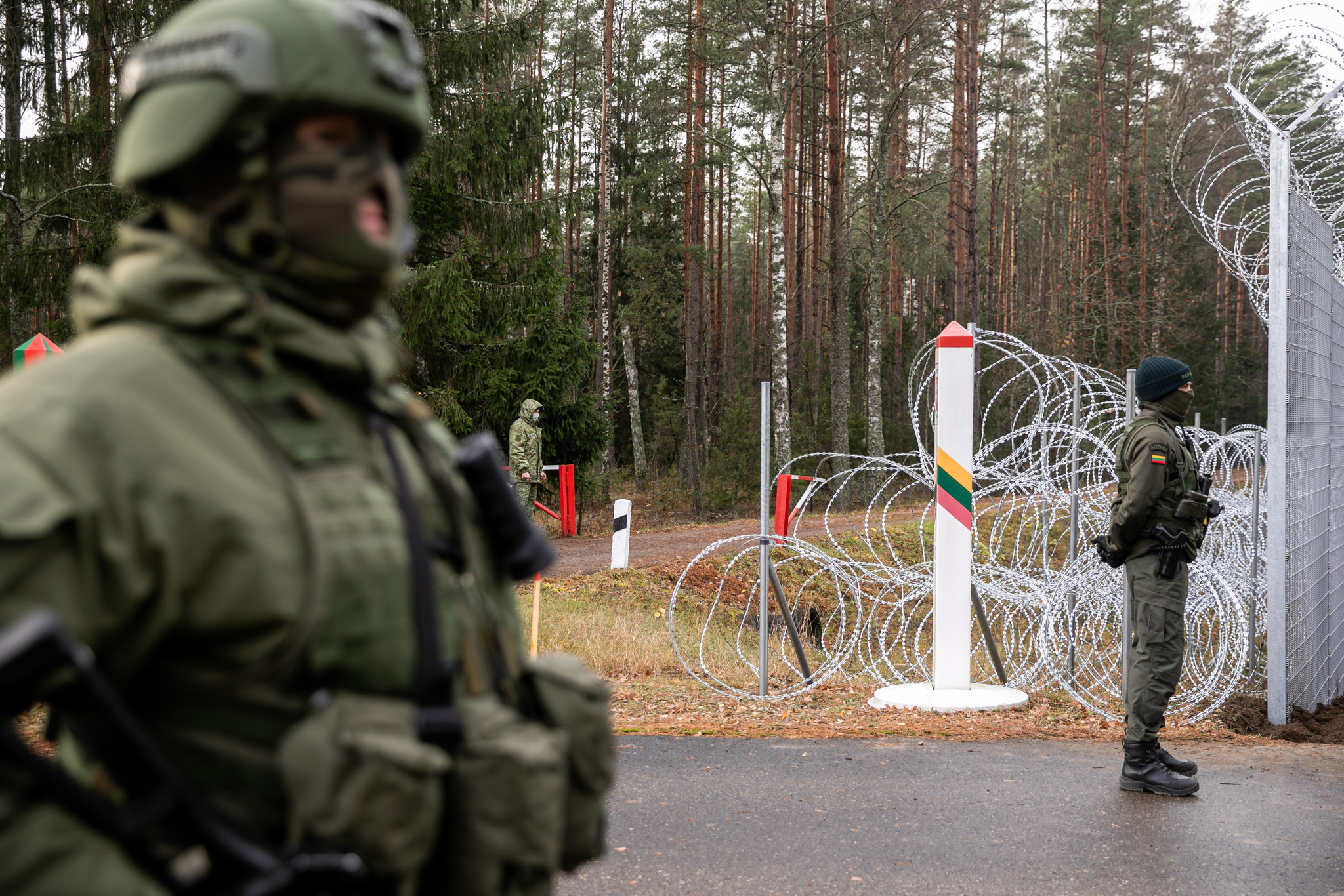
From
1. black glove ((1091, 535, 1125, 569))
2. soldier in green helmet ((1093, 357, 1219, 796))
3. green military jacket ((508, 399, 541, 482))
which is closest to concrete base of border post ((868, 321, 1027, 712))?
black glove ((1091, 535, 1125, 569))

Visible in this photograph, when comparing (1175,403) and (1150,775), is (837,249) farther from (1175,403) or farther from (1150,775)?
(1150,775)

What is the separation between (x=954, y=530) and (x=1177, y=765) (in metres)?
2.32

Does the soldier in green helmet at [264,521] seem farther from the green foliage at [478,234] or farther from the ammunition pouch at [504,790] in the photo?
the green foliage at [478,234]

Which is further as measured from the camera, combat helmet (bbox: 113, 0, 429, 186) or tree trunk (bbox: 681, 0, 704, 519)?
tree trunk (bbox: 681, 0, 704, 519)

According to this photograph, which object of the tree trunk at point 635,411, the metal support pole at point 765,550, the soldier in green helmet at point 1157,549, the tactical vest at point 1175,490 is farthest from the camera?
the tree trunk at point 635,411

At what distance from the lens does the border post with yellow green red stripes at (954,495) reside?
7.58 m

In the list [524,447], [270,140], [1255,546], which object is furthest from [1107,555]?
[524,447]

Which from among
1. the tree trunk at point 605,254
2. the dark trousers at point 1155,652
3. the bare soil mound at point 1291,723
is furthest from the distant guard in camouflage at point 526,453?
the dark trousers at point 1155,652

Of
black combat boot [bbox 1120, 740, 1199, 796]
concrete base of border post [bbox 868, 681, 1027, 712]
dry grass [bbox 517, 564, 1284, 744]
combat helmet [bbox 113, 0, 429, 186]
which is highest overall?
combat helmet [bbox 113, 0, 429, 186]

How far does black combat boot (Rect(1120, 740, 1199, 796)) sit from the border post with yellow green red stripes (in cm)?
200

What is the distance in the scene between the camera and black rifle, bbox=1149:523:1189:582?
5773 mm

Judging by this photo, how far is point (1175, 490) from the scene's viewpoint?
5.82 meters

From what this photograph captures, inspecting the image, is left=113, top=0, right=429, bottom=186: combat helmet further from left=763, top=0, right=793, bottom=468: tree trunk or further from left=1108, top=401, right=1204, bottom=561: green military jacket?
left=763, top=0, right=793, bottom=468: tree trunk

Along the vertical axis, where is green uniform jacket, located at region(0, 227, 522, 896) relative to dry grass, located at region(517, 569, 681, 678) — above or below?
above
